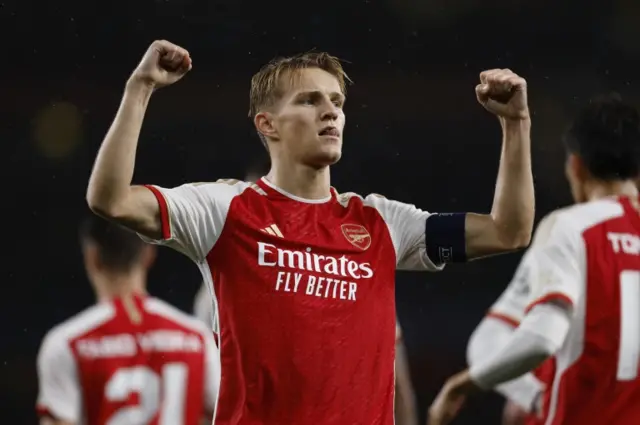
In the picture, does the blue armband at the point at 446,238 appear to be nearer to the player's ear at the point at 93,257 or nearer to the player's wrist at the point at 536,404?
the player's wrist at the point at 536,404

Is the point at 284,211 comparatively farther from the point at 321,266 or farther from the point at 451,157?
the point at 451,157

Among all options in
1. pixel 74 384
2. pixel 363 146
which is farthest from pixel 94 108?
pixel 74 384

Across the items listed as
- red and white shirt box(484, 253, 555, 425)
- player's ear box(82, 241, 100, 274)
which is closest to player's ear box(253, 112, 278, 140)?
red and white shirt box(484, 253, 555, 425)

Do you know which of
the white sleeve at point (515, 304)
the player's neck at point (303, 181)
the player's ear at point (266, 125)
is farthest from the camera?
the white sleeve at point (515, 304)

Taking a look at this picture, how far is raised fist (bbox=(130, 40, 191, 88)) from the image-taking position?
122 inches

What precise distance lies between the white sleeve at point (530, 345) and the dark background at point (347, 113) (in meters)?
5.08

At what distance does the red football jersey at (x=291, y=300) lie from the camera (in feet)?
10.5

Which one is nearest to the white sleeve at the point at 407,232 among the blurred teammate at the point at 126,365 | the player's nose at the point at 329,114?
the player's nose at the point at 329,114

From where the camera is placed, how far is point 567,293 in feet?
13.0

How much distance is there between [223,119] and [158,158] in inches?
25.9

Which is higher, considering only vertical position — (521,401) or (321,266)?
(321,266)

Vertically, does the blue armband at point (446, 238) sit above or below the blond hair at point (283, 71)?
below

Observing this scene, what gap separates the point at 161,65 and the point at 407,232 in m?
0.82

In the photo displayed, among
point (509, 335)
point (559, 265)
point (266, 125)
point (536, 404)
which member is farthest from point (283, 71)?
point (536, 404)
